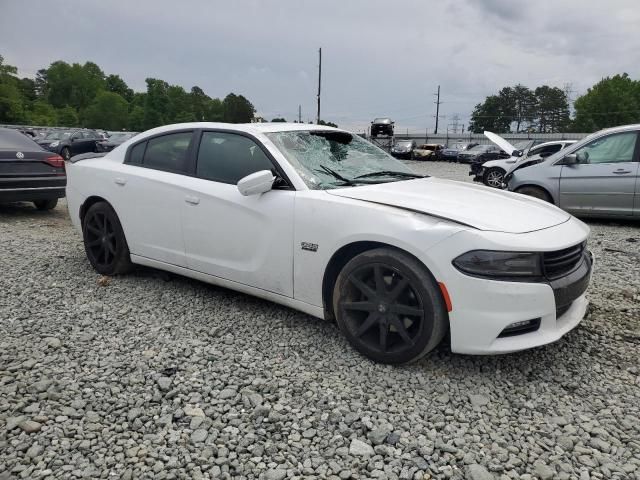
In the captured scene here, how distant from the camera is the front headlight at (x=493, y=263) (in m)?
2.58

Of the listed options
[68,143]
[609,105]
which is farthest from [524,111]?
[68,143]

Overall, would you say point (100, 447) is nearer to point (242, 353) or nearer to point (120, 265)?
point (242, 353)

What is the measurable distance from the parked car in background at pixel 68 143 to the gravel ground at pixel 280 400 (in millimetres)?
22427

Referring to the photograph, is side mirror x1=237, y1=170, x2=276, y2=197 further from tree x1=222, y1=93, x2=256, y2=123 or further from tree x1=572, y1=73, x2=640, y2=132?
tree x1=572, y1=73, x2=640, y2=132

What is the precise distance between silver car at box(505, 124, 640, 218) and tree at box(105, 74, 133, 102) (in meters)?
128

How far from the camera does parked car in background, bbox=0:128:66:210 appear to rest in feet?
24.6

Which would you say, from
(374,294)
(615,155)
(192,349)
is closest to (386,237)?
(374,294)

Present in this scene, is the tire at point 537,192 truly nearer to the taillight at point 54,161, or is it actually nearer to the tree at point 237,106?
the taillight at point 54,161

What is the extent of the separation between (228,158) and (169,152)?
0.71m

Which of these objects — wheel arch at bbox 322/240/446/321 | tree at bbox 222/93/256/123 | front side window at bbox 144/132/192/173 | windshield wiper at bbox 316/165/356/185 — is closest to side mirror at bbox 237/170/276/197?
windshield wiper at bbox 316/165/356/185

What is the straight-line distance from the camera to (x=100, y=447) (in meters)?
2.22

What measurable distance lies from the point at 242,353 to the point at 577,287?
6.71 ft

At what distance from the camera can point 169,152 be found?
4156 mm

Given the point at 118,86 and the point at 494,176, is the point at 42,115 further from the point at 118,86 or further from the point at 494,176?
the point at 494,176
